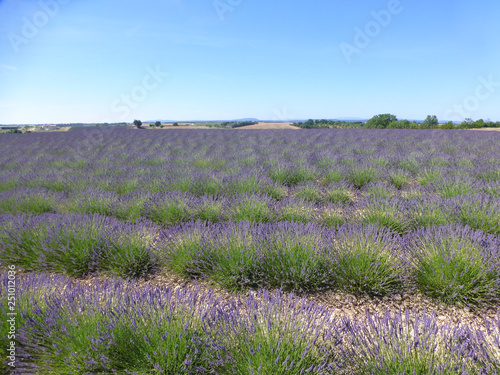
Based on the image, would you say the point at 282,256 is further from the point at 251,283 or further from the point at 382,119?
the point at 382,119

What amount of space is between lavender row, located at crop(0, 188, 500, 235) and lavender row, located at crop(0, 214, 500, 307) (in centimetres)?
51

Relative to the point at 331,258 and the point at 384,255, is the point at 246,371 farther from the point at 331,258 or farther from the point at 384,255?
the point at 384,255

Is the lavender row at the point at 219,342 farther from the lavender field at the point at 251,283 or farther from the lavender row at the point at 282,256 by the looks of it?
the lavender row at the point at 282,256

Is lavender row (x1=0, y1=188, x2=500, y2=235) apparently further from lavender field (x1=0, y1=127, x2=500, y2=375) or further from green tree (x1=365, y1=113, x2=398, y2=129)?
green tree (x1=365, y1=113, x2=398, y2=129)

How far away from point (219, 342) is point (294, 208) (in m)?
2.26

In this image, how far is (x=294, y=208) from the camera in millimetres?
3465

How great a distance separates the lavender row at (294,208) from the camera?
2982 mm

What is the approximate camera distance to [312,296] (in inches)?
82.8

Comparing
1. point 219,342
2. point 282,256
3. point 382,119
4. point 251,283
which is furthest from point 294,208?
point 382,119

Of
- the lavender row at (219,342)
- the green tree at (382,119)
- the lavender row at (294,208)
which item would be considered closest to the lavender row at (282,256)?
the lavender row at (294,208)

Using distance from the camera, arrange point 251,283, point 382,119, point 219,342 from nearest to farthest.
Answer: point 219,342, point 251,283, point 382,119

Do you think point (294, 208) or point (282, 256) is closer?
point (282, 256)

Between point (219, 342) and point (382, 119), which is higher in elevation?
point (382, 119)

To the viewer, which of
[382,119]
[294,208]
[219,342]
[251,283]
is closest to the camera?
[219,342]
